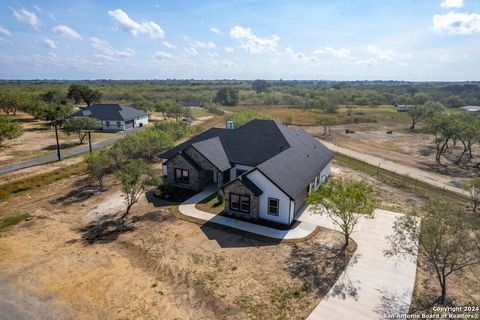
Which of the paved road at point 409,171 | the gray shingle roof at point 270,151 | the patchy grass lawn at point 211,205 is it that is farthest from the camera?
the paved road at point 409,171

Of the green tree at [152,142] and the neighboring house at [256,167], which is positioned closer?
the neighboring house at [256,167]

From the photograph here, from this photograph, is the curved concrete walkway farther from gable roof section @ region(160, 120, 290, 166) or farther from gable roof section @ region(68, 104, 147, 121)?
gable roof section @ region(68, 104, 147, 121)

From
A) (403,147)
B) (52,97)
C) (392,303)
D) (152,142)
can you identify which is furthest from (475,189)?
(52,97)

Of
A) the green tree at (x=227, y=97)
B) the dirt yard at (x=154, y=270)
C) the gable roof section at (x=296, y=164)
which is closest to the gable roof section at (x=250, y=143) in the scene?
the gable roof section at (x=296, y=164)

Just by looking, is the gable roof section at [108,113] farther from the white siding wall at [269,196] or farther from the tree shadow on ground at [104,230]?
the white siding wall at [269,196]

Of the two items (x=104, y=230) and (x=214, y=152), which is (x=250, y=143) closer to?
(x=214, y=152)

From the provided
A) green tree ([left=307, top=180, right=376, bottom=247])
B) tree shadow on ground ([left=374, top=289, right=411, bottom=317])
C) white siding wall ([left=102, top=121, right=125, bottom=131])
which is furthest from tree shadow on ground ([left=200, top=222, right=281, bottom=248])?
white siding wall ([left=102, top=121, right=125, bottom=131])

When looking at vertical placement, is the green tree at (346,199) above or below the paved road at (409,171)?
above
